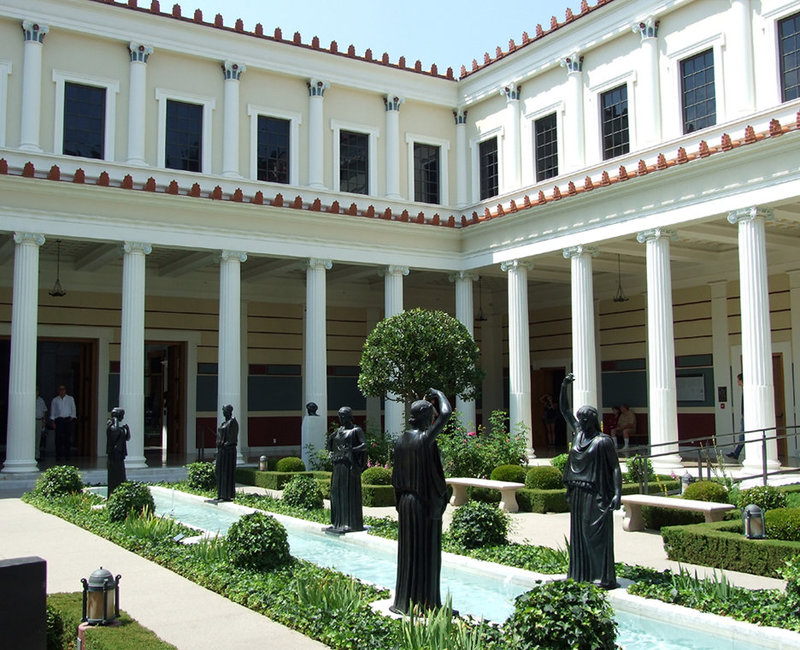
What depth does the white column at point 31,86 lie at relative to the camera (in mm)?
18406

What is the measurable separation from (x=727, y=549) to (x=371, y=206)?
46.7 ft

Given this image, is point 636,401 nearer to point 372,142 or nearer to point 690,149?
point 690,149

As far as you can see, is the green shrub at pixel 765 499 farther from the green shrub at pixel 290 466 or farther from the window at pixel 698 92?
the window at pixel 698 92

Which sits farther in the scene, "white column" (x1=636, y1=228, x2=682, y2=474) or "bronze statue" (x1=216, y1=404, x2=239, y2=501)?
"white column" (x1=636, y1=228, x2=682, y2=474)

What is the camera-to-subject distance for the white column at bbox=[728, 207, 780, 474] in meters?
14.9

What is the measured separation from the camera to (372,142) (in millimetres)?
22797

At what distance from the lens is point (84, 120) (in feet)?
63.6

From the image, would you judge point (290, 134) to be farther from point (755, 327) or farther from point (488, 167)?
point (755, 327)

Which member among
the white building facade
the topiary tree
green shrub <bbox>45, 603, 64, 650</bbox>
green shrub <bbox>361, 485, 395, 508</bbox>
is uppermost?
the white building facade

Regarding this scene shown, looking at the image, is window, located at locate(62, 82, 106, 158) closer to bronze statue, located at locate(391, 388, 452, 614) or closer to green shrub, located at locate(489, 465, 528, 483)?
green shrub, located at locate(489, 465, 528, 483)

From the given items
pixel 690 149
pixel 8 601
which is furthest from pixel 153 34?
pixel 8 601

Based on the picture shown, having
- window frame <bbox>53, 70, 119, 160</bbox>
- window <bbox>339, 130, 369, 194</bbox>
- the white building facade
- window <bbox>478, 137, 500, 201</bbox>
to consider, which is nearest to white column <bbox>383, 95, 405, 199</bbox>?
the white building facade

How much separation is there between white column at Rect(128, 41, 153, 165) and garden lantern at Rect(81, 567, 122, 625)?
15433 millimetres

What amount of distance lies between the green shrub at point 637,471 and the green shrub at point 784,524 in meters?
3.42
